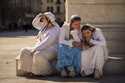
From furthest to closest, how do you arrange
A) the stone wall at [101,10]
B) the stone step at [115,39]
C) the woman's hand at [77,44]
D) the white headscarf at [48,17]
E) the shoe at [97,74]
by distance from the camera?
the stone wall at [101,10], the stone step at [115,39], the white headscarf at [48,17], the woman's hand at [77,44], the shoe at [97,74]

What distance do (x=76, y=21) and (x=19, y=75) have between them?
1733 mm

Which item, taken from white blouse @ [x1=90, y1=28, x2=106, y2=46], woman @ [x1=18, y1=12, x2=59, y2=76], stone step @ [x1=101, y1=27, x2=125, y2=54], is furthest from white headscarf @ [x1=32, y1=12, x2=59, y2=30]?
stone step @ [x1=101, y1=27, x2=125, y2=54]

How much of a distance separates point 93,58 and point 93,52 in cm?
12

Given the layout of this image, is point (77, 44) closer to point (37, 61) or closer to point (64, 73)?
point (64, 73)

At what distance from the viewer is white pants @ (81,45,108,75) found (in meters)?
10.9

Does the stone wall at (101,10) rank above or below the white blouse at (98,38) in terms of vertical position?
above

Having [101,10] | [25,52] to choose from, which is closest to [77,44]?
[25,52]

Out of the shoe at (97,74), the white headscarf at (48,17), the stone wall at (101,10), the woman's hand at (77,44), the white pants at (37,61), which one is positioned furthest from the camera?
the stone wall at (101,10)

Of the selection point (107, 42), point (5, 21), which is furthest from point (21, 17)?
point (107, 42)

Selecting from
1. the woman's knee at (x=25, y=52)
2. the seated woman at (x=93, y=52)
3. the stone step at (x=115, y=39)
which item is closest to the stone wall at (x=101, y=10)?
the stone step at (x=115, y=39)

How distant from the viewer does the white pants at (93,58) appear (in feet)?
35.7

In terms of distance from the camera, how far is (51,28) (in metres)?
11.3

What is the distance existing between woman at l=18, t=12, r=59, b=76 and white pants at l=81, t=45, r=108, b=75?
0.67 m

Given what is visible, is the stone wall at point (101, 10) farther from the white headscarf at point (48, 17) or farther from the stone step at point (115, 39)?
the white headscarf at point (48, 17)
